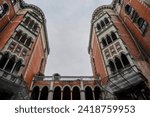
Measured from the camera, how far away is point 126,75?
22156 mm

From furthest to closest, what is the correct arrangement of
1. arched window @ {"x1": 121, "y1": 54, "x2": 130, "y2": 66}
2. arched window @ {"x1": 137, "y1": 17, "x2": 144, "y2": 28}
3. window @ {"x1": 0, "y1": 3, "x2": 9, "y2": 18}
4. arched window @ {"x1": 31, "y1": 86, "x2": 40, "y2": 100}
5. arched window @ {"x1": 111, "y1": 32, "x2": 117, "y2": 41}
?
window @ {"x1": 0, "y1": 3, "x2": 9, "y2": 18}
arched window @ {"x1": 111, "y1": 32, "x2": 117, "y2": 41}
arched window @ {"x1": 137, "y1": 17, "x2": 144, "y2": 28}
arched window @ {"x1": 31, "y1": 86, "x2": 40, "y2": 100}
arched window @ {"x1": 121, "y1": 54, "x2": 130, "y2": 66}

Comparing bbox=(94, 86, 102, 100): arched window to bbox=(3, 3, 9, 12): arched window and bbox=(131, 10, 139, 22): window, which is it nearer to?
bbox=(131, 10, 139, 22): window

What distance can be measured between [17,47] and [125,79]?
1526 centimetres

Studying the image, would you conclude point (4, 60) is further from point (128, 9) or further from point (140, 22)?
point (128, 9)

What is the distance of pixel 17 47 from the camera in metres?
26.3

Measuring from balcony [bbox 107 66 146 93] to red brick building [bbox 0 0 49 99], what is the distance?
1086 centimetres

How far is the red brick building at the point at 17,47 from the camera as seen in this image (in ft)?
72.7

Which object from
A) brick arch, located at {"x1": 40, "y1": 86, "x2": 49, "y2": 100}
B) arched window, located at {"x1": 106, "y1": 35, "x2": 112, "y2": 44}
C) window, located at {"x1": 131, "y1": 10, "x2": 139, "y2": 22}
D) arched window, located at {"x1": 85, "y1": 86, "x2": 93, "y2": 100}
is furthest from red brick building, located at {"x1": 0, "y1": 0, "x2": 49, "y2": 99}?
window, located at {"x1": 131, "y1": 10, "x2": 139, "y2": 22}

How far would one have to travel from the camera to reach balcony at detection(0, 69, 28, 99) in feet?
69.8

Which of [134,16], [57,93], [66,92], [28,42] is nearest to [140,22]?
[134,16]

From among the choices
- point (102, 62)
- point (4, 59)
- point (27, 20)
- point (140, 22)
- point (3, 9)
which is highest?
point (3, 9)

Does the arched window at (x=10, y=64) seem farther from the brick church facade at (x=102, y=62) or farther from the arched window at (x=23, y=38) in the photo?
the arched window at (x=23, y=38)

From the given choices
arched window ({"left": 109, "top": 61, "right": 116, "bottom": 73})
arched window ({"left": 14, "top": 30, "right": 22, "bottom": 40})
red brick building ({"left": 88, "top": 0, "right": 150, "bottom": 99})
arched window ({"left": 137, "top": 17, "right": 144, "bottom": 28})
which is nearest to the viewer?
red brick building ({"left": 88, "top": 0, "right": 150, "bottom": 99})

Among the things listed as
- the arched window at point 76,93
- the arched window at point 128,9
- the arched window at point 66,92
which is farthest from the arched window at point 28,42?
the arched window at point 128,9
